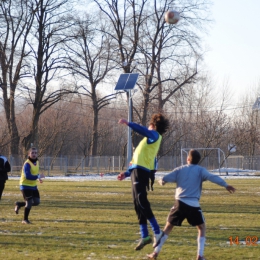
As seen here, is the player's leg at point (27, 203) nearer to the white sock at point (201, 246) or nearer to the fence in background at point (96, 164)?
the white sock at point (201, 246)

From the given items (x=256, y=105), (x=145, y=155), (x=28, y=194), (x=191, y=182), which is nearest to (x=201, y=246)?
(x=191, y=182)

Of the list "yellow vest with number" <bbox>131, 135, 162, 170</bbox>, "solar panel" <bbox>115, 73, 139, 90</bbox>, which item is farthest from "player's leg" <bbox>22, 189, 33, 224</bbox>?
"solar panel" <bbox>115, 73, 139, 90</bbox>

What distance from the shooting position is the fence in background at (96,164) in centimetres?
4400

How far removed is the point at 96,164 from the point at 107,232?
1541 inches

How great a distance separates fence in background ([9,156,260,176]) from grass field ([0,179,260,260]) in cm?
2759

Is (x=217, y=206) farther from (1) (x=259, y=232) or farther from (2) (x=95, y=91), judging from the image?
(2) (x=95, y=91)

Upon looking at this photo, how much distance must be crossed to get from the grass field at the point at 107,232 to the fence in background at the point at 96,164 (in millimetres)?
27592

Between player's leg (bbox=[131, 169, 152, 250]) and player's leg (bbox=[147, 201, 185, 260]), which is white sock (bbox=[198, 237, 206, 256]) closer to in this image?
player's leg (bbox=[147, 201, 185, 260])

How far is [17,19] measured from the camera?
44.3 metres

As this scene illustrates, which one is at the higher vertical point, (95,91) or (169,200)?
(95,91)

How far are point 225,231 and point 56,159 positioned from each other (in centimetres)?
3699

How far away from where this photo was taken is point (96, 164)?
49469mm

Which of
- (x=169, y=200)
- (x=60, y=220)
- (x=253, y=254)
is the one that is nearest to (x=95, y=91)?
(x=169, y=200)

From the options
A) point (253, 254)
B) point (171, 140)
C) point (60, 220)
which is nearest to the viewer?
point (253, 254)
